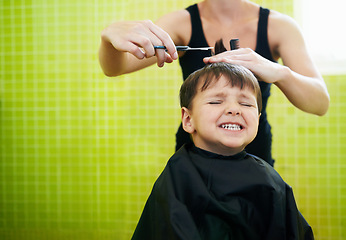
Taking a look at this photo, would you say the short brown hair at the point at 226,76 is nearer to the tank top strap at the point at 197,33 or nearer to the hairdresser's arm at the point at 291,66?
the hairdresser's arm at the point at 291,66

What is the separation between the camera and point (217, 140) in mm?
1176

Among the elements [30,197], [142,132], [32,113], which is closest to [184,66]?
[142,132]

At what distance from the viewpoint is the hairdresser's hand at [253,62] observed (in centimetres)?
119

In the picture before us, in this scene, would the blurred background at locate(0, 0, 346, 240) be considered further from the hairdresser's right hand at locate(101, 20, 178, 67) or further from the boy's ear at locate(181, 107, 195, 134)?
the hairdresser's right hand at locate(101, 20, 178, 67)

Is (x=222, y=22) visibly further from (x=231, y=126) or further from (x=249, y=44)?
(x=231, y=126)

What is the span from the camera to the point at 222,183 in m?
1.18

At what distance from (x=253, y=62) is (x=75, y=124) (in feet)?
7.26

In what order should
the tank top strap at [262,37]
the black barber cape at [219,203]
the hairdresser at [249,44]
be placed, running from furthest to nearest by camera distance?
the tank top strap at [262,37] → the hairdresser at [249,44] → the black barber cape at [219,203]

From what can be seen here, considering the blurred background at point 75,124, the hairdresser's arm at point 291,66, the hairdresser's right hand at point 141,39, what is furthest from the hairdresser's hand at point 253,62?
the blurred background at point 75,124

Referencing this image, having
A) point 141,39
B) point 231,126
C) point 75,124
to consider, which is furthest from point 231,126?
point 75,124

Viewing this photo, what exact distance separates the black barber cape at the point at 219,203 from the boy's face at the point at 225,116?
0.09 meters

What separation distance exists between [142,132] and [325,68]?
154cm

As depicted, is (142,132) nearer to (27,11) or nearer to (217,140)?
(27,11)

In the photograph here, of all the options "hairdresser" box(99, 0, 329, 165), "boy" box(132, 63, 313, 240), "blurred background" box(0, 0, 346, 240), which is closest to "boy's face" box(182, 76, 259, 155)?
"boy" box(132, 63, 313, 240)
